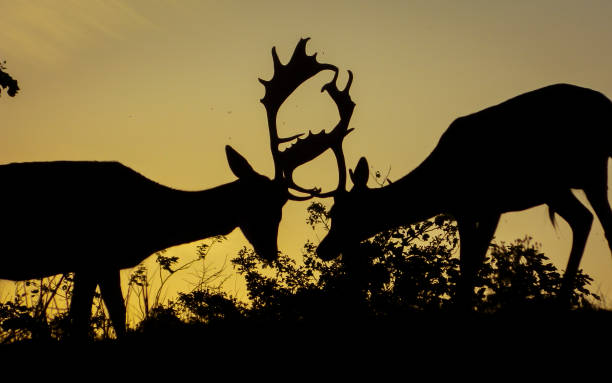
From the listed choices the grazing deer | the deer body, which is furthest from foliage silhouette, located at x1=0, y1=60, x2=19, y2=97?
the grazing deer

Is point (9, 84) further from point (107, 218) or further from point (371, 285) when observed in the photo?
point (371, 285)

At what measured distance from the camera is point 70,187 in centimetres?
838

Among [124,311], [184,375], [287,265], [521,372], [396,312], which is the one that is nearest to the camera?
[521,372]

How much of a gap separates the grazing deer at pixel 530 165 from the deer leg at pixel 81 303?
421 cm

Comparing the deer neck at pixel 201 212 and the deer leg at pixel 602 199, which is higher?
the deer neck at pixel 201 212

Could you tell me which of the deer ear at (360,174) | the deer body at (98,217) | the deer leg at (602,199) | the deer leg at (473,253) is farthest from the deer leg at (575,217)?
the deer body at (98,217)

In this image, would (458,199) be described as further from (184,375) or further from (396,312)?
(184,375)

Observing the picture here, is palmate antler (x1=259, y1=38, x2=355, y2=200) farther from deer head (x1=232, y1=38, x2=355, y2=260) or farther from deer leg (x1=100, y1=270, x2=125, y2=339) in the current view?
deer leg (x1=100, y1=270, x2=125, y2=339)

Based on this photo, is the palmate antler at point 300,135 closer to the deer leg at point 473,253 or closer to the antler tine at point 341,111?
the antler tine at point 341,111

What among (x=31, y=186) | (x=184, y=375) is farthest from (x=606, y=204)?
(x=31, y=186)

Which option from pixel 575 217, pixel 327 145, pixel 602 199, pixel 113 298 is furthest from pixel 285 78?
pixel 602 199

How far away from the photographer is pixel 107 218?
27.1 feet

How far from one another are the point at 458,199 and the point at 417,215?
0.75 m

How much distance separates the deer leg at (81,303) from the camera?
7418 mm
